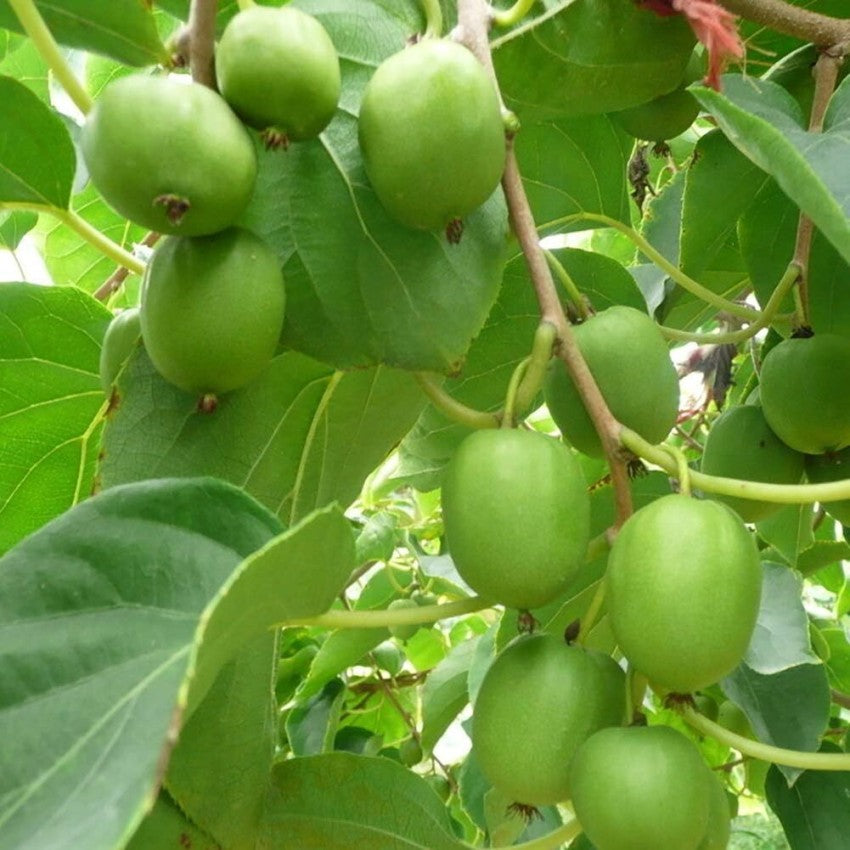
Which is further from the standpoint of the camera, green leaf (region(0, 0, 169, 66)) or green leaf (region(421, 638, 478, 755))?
green leaf (region(421, 638, 478, 755))

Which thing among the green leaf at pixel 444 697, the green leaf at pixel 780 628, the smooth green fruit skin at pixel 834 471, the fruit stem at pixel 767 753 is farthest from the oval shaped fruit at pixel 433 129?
the green leaf at pixel 444 697

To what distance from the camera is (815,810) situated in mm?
1163

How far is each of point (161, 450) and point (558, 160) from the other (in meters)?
0.52

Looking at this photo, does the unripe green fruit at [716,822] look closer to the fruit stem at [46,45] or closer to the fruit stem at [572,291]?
the fruit stem at [572,291]

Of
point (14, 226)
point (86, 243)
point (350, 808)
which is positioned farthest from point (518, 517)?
point (86, 243)

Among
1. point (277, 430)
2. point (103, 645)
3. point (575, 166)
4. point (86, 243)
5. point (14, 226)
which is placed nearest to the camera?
point (103, 645)

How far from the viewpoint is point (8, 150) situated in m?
0.81

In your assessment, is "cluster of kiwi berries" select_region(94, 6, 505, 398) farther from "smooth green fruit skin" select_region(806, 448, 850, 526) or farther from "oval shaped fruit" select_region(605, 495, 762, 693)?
"smooth green fruit skin" select_region(806, 448, 850, 526)

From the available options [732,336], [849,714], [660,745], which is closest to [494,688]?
[660,745]

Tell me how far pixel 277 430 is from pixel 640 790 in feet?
1.31

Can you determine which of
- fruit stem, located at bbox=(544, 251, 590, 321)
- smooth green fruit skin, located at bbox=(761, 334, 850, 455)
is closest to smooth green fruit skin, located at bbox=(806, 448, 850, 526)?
smooth green fruit skin, located at bbox=(761, 334, 850, 455)

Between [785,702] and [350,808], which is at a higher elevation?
[350,808]

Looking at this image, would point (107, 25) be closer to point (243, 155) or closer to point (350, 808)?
point (243, 155)

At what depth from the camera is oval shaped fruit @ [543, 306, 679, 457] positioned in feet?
2.60
